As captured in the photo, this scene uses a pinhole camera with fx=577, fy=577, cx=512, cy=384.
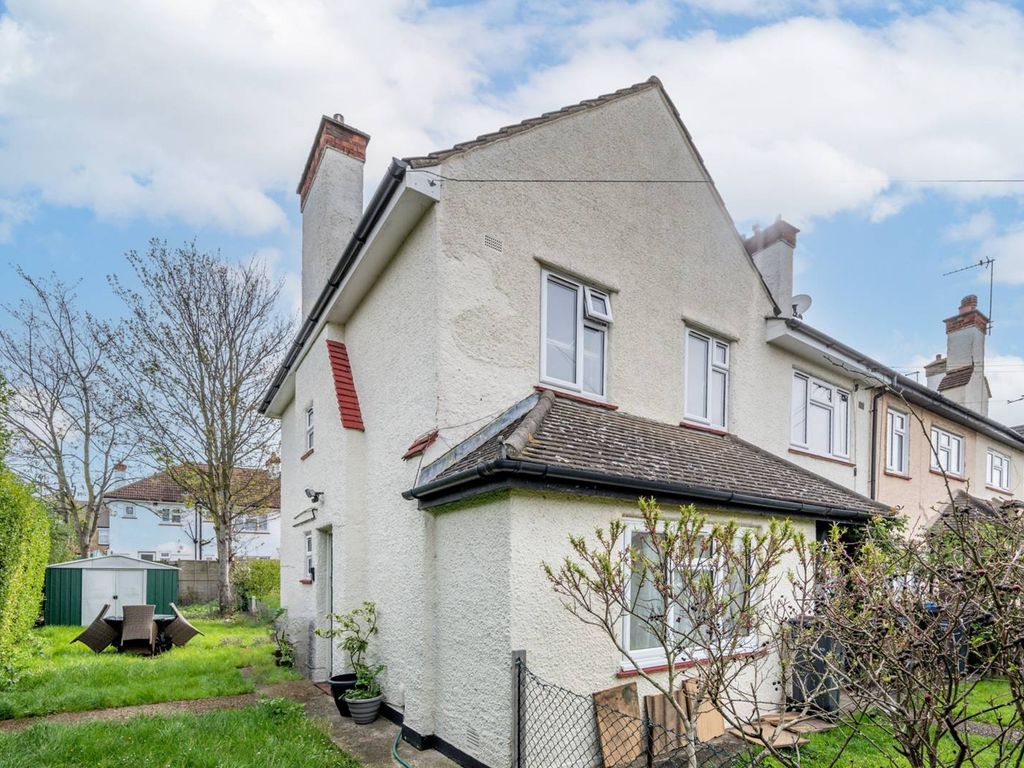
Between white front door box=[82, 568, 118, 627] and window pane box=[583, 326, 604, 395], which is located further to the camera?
white front door box=[82, 568, 118, 627]

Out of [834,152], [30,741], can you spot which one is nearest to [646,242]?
[834,152]

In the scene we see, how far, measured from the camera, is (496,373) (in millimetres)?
7285

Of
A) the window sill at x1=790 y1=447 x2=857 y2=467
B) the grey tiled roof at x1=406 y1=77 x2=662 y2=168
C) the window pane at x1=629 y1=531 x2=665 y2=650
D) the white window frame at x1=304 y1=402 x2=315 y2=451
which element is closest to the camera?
the window pane at x1=629 y1=531 x2=665 y2=650

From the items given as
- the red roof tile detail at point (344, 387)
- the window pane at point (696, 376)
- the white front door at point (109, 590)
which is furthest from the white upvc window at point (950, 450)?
the white front door at point (109, 590)

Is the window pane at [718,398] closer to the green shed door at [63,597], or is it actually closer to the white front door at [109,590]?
the white front door at [109,590]

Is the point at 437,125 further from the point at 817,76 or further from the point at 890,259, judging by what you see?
the point at 890,259

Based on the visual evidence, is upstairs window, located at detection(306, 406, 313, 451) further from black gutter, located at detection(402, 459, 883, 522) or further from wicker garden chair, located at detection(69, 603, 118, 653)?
wicker garden chair, located at detection(69, 603, 118, 653)

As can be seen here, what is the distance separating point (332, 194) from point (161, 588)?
14.9 m

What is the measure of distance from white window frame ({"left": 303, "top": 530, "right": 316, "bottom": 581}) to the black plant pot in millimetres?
3150

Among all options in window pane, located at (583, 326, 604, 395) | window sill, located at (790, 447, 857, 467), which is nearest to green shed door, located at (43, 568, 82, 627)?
window pane, located at (583, 326, 604, 395)

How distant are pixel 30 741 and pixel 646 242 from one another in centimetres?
999

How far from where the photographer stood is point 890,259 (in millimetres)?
11578

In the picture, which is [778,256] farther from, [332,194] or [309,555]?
[309,555]

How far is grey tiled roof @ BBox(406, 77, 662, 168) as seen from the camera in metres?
7.04
